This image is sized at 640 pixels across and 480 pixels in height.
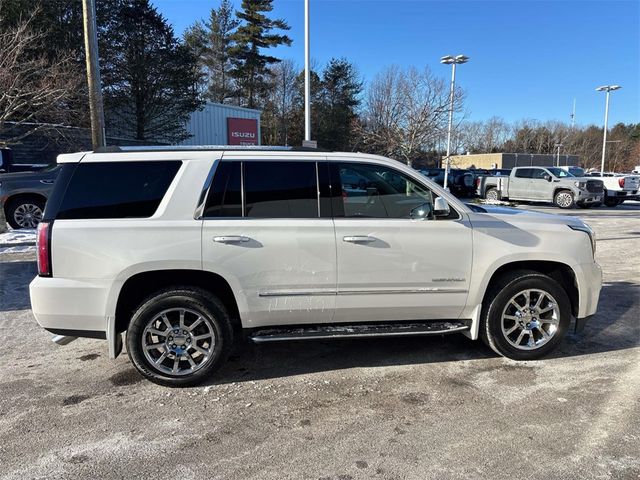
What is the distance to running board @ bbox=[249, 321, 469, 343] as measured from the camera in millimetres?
4008

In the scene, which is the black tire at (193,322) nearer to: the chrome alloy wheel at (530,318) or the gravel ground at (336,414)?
the gravel ground at (336,414)

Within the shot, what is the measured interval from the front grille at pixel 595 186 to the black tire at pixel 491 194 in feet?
14.9

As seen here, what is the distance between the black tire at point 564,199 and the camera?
21.0m

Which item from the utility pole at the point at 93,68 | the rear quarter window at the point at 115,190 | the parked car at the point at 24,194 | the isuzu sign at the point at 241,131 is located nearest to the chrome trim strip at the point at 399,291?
the rear quarter window at the point at 115,190

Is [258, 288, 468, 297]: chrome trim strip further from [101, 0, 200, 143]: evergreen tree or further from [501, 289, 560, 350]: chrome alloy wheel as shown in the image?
[101, 0, 200, 143]: evergreen tree

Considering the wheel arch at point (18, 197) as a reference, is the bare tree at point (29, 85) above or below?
above

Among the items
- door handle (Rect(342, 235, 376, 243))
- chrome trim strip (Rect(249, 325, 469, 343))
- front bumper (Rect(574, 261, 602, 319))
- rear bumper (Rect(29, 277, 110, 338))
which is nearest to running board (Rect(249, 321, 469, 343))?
chrome trim strip (Rect(249, 325, 469, 343))

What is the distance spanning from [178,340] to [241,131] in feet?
95.8

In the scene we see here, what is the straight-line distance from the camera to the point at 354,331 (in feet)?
13.5

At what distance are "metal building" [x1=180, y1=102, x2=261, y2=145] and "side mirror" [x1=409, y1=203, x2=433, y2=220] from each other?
2570cm

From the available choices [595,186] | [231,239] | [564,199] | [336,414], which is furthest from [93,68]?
[595,186]

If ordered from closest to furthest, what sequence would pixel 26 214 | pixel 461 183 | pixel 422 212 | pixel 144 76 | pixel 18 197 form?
pixel 422 212 < pixel 18 197 < pixel 26 214 < pixel 144 76 < pixel 461 183

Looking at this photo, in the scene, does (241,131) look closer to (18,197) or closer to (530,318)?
(18,197)

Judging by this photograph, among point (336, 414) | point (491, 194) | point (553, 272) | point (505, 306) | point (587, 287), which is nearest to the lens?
point (336, 414)
